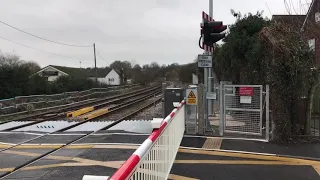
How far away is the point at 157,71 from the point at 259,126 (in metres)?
107

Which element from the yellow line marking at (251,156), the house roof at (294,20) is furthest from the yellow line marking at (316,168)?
the house roof at (294,20)

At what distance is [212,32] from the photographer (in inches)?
407

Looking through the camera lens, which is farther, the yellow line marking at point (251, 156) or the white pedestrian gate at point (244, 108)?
the white pedestrian gate at point (244, 108)

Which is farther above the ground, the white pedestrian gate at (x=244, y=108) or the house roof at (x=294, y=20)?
the house roof at (x=294, y=20)

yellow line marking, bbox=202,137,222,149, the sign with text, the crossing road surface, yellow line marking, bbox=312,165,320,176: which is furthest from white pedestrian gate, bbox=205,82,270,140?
yellow line marking, bbox=312,165,320,176

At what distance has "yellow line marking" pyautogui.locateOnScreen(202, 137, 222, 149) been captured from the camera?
833 centimetres

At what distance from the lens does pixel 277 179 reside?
5879 millimetres

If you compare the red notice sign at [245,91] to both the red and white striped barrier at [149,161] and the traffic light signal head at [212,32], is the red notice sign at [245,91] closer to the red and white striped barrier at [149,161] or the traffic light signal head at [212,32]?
the traffic light signal head at [212,32]

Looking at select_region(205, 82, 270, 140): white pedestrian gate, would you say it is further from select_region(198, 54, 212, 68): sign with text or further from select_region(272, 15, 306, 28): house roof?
select_region(272, 15, 306, 28): house roof

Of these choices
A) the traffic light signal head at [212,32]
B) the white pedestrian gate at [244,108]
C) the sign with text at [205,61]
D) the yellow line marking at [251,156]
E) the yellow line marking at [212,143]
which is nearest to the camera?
the yellow line marking at [251,156]

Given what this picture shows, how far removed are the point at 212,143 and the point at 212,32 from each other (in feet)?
11.8

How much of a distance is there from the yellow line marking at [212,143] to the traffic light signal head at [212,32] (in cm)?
305

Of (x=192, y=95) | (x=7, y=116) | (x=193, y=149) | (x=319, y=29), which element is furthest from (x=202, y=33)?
(x=7, y=116)

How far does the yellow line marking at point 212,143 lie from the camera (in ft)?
27.3
